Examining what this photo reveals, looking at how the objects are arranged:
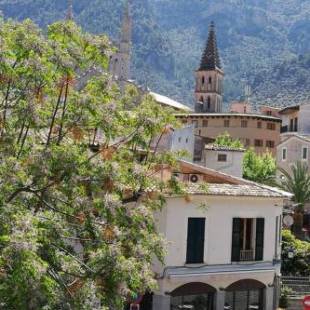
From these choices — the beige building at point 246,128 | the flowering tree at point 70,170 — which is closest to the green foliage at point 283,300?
the flowering tree at point 70,170

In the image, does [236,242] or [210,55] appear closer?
[236,242]

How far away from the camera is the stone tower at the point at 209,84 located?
153 metres

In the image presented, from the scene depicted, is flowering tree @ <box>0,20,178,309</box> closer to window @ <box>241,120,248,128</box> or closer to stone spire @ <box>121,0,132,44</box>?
window @ <box>241,120,248,128</box>

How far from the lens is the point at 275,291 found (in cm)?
3050

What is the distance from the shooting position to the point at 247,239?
2938 cm

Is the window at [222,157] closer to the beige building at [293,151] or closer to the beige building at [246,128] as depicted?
the beige building at [293,151]

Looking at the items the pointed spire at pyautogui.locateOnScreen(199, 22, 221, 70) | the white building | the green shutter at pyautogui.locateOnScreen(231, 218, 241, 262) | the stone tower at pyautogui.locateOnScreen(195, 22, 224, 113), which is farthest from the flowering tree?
the pointed spire at pyautogui.locateOnScreen(199, 22, 221, 70)

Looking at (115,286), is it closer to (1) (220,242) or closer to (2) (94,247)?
(2) (94,247)

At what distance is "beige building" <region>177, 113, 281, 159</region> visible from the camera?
101500 mm

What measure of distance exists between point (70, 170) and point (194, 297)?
1374 cm

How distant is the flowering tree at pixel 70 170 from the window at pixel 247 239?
11416 mm

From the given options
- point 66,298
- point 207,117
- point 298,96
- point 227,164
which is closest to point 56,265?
Answer: point 66,298

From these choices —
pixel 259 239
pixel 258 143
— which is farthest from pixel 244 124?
pixel 259 239

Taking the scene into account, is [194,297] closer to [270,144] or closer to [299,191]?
[299,191]
